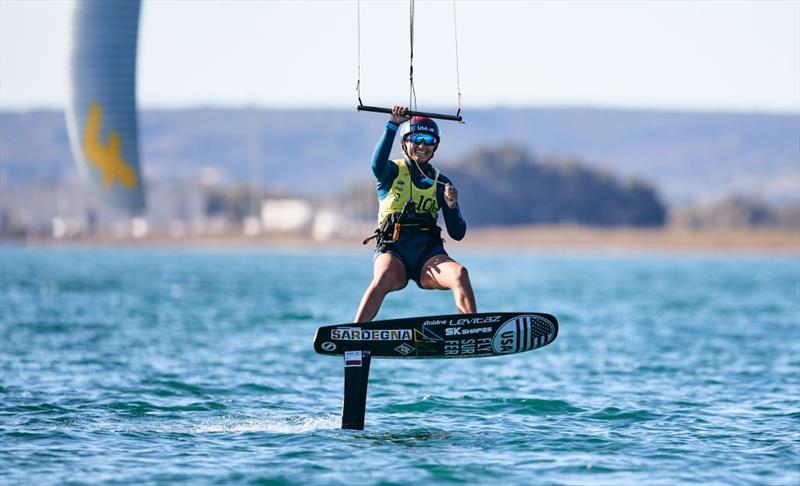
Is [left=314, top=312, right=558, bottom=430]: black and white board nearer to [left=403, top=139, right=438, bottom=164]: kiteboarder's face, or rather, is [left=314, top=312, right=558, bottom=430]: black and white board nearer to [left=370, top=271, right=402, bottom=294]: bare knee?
[left=370, top=271, right=402, bottom=294]: bare knee

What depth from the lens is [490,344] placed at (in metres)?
12.9

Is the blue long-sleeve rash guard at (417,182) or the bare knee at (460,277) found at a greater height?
the blue long-sleeve rash guard at (417,182)

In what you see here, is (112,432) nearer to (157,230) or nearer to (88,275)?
(88,275)

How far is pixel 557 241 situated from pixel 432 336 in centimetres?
13522

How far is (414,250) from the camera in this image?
13203 mm

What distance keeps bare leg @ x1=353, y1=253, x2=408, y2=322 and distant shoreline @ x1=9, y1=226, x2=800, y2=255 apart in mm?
116019

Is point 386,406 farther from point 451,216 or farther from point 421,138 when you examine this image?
point 421,138

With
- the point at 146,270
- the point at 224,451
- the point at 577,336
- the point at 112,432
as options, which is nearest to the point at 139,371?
the point at 112,432

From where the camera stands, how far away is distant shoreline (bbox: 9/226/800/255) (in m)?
134

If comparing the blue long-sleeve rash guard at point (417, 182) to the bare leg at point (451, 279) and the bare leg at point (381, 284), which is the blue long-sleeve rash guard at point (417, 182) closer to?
the bare leg at point (451, 279)

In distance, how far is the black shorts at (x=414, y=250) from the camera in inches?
518

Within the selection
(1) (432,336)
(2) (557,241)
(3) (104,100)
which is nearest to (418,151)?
(1) (432,336)

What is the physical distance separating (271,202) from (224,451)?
148 m

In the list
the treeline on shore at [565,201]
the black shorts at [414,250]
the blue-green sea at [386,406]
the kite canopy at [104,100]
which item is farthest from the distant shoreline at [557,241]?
the black shorts at [414,250]
